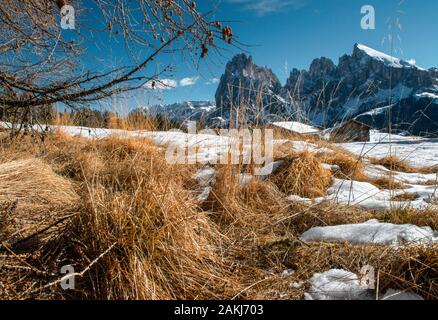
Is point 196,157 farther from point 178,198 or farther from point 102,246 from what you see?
point 102,246

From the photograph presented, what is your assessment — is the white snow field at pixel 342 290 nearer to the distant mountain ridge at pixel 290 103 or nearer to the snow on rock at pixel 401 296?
the snow on rock at pixel 401 296

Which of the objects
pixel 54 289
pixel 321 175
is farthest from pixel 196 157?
pixel 54 289

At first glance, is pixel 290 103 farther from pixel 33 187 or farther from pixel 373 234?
pixel 33 187

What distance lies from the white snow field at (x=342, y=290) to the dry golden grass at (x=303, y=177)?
1.36 meters

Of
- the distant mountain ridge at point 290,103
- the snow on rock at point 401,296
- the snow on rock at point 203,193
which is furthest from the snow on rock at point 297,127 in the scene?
the snow on rock at point 401,296

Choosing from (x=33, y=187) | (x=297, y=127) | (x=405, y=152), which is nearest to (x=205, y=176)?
(x=33, y=187)

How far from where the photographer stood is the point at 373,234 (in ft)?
5.99

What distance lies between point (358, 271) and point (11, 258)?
1509 mm

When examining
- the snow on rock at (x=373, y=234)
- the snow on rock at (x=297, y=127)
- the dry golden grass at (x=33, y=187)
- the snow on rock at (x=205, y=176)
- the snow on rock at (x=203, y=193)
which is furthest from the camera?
the snow on rock at (x=297, y=127)

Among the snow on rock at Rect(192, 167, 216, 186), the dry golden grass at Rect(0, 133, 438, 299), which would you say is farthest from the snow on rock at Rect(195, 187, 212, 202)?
the dry golden grass at Rect(0, 133, 438, 299)

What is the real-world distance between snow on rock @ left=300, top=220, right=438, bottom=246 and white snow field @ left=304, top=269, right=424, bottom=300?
359 millimetres

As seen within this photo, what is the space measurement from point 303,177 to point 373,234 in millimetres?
1194

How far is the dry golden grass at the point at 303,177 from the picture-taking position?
287cm

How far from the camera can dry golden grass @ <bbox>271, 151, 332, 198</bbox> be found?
9.40 ft
